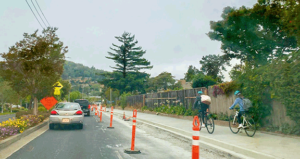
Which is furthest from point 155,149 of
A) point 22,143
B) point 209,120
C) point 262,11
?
point 262,11

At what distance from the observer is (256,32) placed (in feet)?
69.4

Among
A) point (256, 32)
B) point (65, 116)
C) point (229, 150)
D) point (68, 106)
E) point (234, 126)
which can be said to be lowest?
point (229, 150)

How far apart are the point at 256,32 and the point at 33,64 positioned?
1683 centimetres

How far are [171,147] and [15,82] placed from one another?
Answer: 11.7 meters

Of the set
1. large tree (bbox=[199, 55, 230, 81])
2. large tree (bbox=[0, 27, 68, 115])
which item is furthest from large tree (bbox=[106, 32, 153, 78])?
large tree (bbox=[0, 27, 68, 115])

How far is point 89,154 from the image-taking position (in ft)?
22.4

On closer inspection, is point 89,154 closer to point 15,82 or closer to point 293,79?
point 293,79

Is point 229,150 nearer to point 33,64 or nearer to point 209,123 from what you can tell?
point 209,123

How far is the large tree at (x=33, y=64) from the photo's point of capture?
1535 cm

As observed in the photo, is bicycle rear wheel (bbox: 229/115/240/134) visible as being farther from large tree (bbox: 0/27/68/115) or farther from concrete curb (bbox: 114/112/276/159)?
large tree (bbox: 0/27/68/115)

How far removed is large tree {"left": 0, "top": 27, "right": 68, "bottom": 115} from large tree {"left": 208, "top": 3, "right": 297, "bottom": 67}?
13.4 m

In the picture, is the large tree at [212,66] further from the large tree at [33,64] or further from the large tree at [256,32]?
the large tree at [33,64]

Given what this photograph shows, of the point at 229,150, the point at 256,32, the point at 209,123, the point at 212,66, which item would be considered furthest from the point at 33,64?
the point at 212,66

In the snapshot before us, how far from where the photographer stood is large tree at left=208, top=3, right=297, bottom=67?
792 inches
